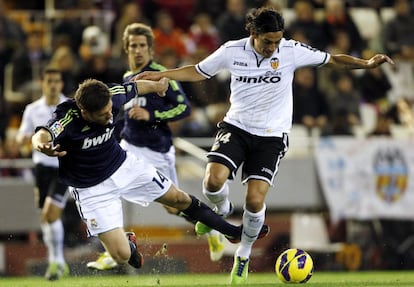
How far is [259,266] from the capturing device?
58.3 feet

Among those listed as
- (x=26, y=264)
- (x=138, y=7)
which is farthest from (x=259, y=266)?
(x=138, y=7)

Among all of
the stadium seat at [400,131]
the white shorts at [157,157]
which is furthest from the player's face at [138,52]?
the stadium seat at [400,131]

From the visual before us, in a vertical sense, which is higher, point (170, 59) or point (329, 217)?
point (170, 59)

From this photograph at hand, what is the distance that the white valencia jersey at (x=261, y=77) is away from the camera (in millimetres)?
11914

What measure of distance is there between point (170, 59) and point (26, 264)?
4.11m

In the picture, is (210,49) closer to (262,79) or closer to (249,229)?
(262,79)

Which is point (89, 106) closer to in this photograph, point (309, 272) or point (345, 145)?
point (309, 272)

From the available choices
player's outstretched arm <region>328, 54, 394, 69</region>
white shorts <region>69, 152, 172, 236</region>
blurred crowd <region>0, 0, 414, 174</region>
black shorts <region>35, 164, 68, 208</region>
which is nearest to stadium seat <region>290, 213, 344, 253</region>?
blurred crowd <region>0, 0, 414, 174</region>

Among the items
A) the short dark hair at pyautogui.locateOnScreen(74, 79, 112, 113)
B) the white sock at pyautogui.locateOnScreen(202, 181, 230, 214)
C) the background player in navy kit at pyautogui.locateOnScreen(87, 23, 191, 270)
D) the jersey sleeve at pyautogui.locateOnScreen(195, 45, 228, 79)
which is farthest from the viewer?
the background player in navy kit at pyautogui.locateOnScreen(87, 23, 191, 270)

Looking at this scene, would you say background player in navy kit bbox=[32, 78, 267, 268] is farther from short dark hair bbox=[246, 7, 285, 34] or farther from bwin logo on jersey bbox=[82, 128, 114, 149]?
short dark hair bbox=[246, 7, 285, 34]

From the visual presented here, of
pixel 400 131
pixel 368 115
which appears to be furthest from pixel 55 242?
pixel 368 115

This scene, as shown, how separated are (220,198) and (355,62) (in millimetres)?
2068

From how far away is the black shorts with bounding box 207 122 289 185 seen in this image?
38.9ft

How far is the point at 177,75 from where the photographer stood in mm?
12055
